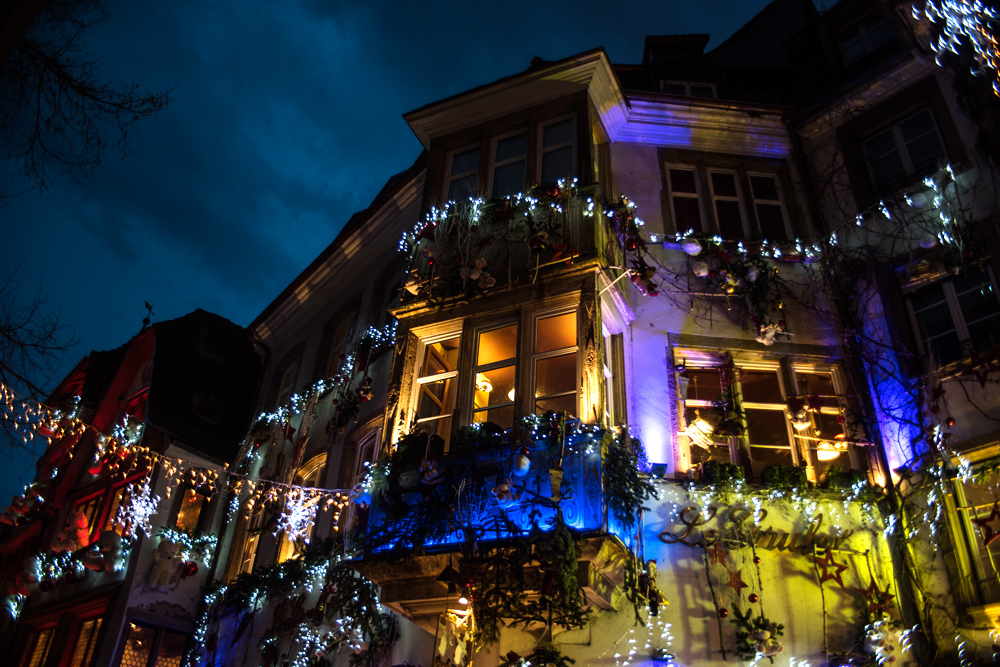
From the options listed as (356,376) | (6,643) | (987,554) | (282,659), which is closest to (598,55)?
(356,376)

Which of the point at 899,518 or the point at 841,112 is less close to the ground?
the point at 841,112

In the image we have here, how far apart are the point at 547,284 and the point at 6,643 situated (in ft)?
53.9

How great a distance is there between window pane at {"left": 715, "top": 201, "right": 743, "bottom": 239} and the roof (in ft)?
14.0

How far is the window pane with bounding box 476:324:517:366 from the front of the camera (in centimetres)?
1082

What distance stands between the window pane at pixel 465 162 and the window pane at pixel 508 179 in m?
0.55

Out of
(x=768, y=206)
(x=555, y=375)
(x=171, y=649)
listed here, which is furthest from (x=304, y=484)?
(x=768, y=206)

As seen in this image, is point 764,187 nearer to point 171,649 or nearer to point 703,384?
point 703,384

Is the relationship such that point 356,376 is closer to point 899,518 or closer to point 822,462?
point 822,462

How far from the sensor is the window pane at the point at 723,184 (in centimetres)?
1258

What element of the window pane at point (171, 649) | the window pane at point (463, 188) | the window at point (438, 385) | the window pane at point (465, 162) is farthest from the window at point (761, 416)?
the window pane at point (171, 649)

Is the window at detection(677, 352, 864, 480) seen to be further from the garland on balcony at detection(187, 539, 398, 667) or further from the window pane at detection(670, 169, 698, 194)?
the garland on balcony at detection(187, 539, 398, 667)

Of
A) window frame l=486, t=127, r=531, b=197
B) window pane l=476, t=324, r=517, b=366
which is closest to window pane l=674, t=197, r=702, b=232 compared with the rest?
window frame l=486, t=127, r=531, b=197

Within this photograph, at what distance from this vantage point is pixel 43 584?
53.0ft

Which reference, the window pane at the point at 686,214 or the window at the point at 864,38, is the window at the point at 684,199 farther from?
the window at the point at 864,38
